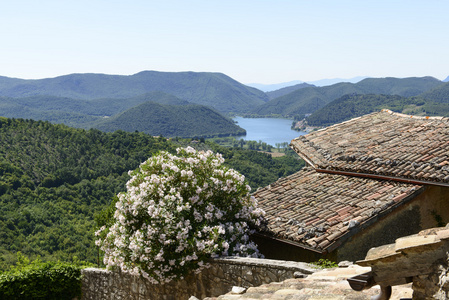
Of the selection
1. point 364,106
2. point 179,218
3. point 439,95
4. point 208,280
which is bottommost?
point 208,280

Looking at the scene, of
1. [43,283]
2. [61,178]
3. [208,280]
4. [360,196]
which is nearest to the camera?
[208,280]

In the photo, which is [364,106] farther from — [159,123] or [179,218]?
[179,218]

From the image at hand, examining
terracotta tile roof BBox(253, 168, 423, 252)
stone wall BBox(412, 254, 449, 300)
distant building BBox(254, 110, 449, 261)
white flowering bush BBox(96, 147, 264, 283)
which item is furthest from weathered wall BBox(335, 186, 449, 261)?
stone wall BBox(412, 254, 449, 300)

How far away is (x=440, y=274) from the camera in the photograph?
107 inches

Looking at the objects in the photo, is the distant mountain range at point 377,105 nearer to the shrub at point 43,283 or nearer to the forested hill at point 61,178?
the forested hill at point 61,178

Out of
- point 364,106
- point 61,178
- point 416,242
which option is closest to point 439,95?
point 364,106

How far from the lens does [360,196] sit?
843cm

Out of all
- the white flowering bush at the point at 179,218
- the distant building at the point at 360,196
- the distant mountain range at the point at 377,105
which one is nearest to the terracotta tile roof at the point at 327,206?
the distant building at the point at 360,196

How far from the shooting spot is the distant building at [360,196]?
7555mm

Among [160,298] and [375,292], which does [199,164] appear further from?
A: [375,292]

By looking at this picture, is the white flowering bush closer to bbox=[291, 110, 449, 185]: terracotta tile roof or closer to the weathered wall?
the weathered wall

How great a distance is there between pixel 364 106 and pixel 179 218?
17442 cm

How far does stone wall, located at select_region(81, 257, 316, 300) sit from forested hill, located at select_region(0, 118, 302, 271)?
18.4 meters

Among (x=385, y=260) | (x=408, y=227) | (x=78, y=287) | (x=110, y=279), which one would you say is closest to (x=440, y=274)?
(x=385, y=260)
